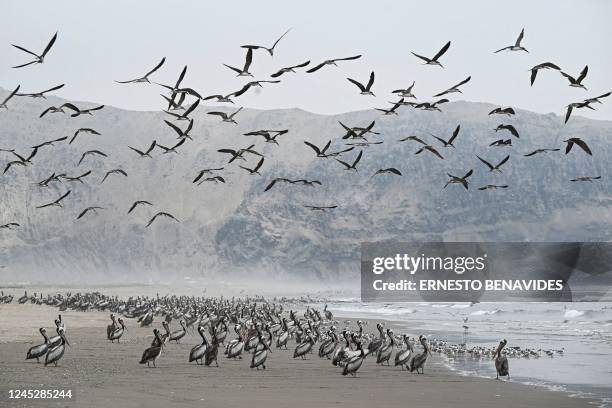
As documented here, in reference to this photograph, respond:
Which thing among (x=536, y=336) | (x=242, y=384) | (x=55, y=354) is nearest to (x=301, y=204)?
(x=536, y=336)

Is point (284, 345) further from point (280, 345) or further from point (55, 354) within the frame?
point (55, 354)

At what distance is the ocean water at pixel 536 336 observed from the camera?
71.0 feet

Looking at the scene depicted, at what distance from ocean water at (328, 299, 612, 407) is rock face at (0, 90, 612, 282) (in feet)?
156

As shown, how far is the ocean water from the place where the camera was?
21.6m

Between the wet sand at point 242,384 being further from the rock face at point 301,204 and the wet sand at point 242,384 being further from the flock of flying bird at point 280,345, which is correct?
the rock face at point 301,204

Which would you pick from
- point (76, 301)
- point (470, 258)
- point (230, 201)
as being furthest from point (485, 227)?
point (76, 301)

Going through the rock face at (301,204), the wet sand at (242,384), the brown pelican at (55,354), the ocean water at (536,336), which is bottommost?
the ocean water at (536,336)

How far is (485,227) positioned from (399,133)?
27.4 metres

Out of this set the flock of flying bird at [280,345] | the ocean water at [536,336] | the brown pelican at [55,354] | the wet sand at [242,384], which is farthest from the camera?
the ocean water at [536,336]

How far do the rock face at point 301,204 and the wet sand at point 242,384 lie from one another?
94240 mm

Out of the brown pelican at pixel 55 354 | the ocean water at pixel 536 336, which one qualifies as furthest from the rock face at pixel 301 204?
the brown pelican at pixel 55 354

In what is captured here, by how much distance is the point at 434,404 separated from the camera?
1680 centimetres

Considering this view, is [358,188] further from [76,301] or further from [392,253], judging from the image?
[76,301]

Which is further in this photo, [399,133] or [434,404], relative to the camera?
[399,133]
